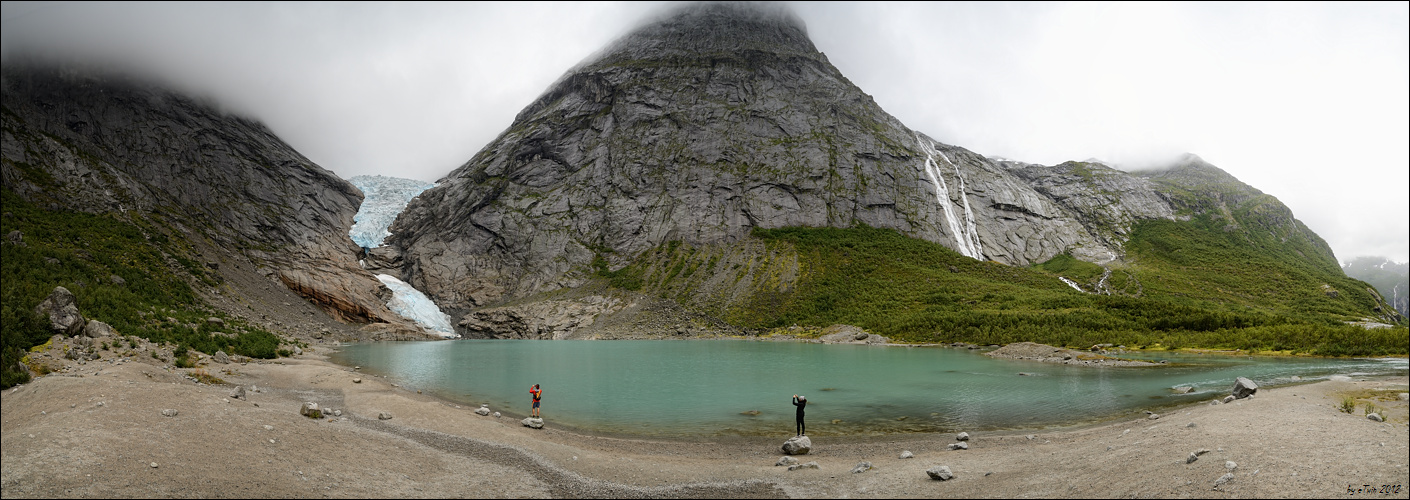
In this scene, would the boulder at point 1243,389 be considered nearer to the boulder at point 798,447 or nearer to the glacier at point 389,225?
the boulder at point 798,447

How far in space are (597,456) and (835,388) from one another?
17.9m

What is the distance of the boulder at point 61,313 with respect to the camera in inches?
864

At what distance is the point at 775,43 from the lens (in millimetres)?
154125

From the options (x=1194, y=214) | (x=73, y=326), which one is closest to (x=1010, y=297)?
(x=73, y=326)

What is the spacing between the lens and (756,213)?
120 meters

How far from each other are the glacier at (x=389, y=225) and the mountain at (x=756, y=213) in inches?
144

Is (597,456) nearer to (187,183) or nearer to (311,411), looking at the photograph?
(311,411)

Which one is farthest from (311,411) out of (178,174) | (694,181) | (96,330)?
(694,181)

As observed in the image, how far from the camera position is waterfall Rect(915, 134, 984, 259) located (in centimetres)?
11238

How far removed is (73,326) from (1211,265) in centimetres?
15180

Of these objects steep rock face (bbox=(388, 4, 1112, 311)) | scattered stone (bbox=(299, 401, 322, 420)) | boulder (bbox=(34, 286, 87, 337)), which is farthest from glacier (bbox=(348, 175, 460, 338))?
scattered stone (bbox=(299, 401, 322, 420))

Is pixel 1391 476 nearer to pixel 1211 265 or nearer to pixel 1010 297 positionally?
pixel 1010 297

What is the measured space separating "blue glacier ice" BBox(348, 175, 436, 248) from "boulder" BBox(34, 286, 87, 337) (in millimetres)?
114510

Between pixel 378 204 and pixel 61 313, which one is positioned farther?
pixel 378 204
